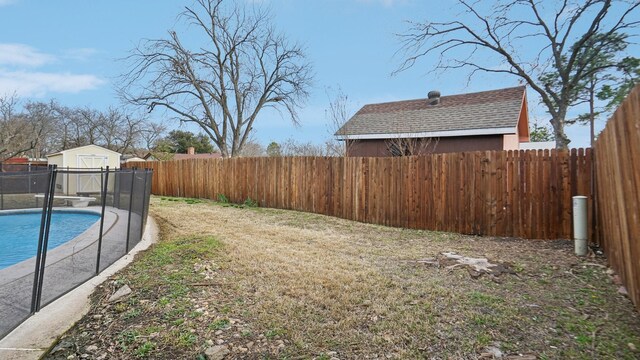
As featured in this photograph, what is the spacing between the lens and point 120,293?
3.53m

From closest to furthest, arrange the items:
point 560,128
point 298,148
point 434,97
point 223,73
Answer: point 560,128, point 434,97, point 298,148, point 223,73

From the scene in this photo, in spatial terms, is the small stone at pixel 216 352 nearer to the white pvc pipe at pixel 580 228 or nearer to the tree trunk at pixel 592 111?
the white pvc pipe at pixel 580 228

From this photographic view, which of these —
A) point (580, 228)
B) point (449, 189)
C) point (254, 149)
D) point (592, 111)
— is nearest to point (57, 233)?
point (449, 189)

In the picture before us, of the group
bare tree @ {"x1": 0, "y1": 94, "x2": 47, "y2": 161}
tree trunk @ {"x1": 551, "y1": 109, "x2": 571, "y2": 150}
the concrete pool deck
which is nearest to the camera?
the concrete pool deck

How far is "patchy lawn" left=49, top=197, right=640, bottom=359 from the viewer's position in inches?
101

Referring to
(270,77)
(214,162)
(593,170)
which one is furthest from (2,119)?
(593,170)

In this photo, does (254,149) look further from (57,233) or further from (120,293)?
(120,293)

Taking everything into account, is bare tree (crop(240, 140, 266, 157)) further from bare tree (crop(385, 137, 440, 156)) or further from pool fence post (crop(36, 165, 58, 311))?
pool fence post (crop(36, 165, 58, 311))

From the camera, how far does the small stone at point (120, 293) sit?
11.3 ft

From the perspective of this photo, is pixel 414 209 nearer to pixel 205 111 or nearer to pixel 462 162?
pixel 462 162

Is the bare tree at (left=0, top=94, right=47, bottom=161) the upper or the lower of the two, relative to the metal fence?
upper

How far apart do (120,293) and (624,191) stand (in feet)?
16.8

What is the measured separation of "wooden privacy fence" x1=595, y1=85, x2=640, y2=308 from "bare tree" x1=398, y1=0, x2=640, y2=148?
279 inches

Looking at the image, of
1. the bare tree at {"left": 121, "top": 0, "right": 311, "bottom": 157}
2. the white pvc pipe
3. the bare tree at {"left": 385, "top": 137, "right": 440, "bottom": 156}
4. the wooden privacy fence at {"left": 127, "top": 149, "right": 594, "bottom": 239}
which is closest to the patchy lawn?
the white pvc pipe
